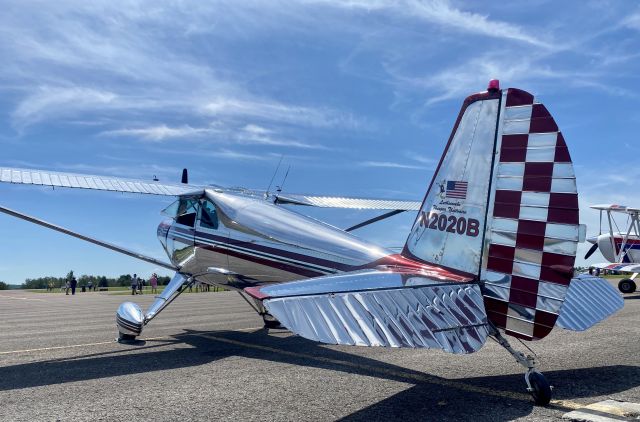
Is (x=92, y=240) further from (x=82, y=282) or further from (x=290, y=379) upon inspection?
(x=82, y=282)

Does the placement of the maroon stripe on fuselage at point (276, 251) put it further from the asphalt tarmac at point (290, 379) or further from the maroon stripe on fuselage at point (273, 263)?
the asphalt tarmac at point (290, 379)

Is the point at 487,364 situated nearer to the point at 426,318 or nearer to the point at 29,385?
the point at 426,318

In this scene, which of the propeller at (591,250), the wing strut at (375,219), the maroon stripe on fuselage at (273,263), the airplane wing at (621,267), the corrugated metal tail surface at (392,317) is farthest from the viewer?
the propeller at (591,250)

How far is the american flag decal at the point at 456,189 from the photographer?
5418 mm

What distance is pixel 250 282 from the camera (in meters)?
8.30

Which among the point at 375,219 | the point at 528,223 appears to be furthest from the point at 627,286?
the point at 528,223

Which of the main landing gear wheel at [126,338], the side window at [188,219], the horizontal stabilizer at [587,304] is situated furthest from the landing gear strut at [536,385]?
the main landing gear wheel at [126,338]

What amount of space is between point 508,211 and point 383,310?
1.70m

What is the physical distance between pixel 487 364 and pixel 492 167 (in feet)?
9.93

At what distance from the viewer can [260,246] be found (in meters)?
7.94

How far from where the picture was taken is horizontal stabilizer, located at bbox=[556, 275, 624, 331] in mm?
5766

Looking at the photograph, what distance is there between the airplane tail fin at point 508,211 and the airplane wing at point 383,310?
13.0 inches

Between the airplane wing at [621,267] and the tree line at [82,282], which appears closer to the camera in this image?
the airplane wing at [621,267]

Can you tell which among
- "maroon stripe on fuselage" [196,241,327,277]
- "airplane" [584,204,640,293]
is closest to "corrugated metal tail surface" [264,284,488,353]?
"maroon stripe on fuselage" [196,241,327,277]
